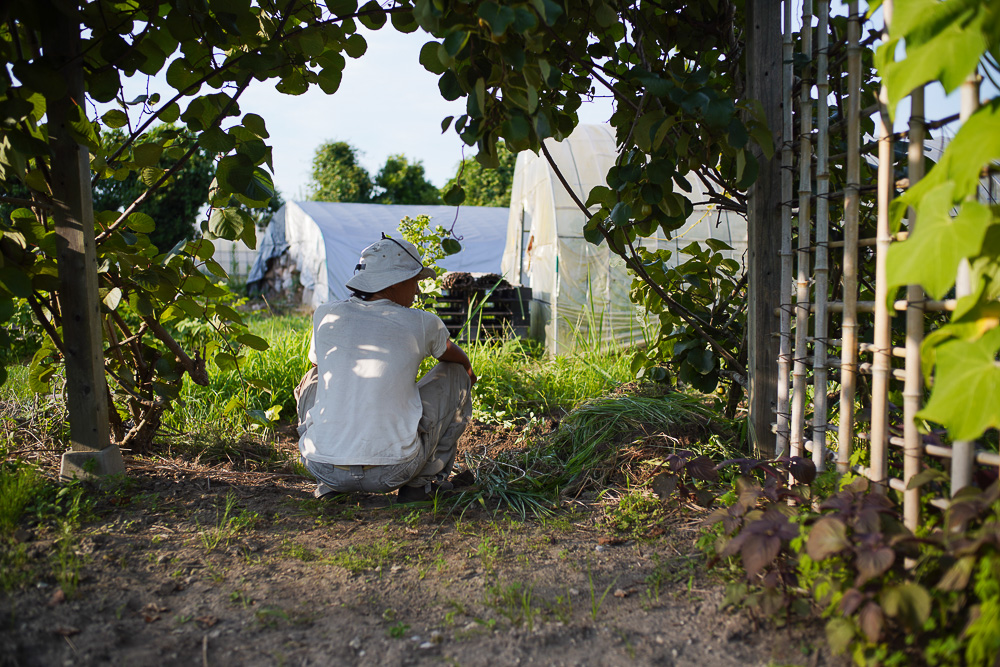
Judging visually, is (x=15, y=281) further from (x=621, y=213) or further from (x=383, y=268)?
(x=621, y=213)

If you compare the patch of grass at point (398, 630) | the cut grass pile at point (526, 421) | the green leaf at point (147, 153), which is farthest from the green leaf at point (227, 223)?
the patch of grass at point (398, 630)

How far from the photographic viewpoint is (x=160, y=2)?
2.41 meters

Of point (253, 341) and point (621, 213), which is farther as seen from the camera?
point (253, 341)

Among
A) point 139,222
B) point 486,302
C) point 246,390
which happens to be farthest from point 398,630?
point 486,302

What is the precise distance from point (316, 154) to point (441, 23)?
19189mm

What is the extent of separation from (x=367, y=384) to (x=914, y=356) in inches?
70.2

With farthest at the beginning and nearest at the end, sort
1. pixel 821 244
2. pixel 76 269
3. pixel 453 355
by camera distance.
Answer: pixel 453 355
pixel 76 269
pixel 821 244

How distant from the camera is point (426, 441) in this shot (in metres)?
2.71

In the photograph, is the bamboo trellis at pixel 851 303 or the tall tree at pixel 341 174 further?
the tall tree at pixel 341 174

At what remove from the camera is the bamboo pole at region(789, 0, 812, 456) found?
83.3 inches

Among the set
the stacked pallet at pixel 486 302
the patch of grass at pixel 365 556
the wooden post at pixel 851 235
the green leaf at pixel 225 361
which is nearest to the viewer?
the wooden post at pixel 851 235

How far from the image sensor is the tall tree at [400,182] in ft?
65.1

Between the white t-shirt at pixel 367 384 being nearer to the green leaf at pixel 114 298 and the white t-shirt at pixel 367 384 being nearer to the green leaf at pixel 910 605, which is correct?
the green leaf at pixel 114 298

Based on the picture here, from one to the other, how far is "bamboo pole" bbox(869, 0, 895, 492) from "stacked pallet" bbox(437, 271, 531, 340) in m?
5.07
